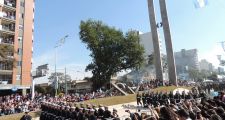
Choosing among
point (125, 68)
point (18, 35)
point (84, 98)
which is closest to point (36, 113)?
point (84, 98)

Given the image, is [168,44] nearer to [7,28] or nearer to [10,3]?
[7,28]

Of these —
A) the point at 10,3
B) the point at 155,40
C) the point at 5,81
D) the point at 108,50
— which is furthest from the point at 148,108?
the point at 10,3

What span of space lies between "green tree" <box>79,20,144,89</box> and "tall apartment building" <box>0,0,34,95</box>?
11.3 meters

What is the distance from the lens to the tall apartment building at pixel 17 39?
4997 cm

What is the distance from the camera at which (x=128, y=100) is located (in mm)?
34062

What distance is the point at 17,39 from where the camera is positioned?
53438 mm

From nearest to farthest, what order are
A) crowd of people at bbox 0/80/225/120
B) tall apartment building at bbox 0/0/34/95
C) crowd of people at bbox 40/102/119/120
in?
crowd of people at bbox 0/80/225/120 < crowd of people at bbox 40/102/119/120 < tall apartment building at bbox 0/0/34/95

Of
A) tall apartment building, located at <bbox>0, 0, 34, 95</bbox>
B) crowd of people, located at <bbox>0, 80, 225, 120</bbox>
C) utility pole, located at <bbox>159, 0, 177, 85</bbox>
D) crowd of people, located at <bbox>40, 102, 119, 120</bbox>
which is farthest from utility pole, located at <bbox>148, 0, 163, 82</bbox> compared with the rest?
crowd of people, located at <bbox>40, 102, 119, 120</bbox>

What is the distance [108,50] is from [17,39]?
59.4ft

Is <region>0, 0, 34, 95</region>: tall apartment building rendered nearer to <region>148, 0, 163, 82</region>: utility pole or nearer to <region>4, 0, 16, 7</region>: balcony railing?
<region>4, 0, 16, 7</region>: balcony railing

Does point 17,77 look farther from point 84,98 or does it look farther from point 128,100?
point 128,100

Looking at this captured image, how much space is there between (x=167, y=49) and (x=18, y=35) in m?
29.7

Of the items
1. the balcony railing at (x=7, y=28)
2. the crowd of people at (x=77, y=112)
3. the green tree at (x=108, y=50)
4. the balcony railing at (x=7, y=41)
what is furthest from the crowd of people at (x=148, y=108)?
the balcony railing at (x=7, y=28)

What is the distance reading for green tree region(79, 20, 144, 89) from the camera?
5756 centimetres
